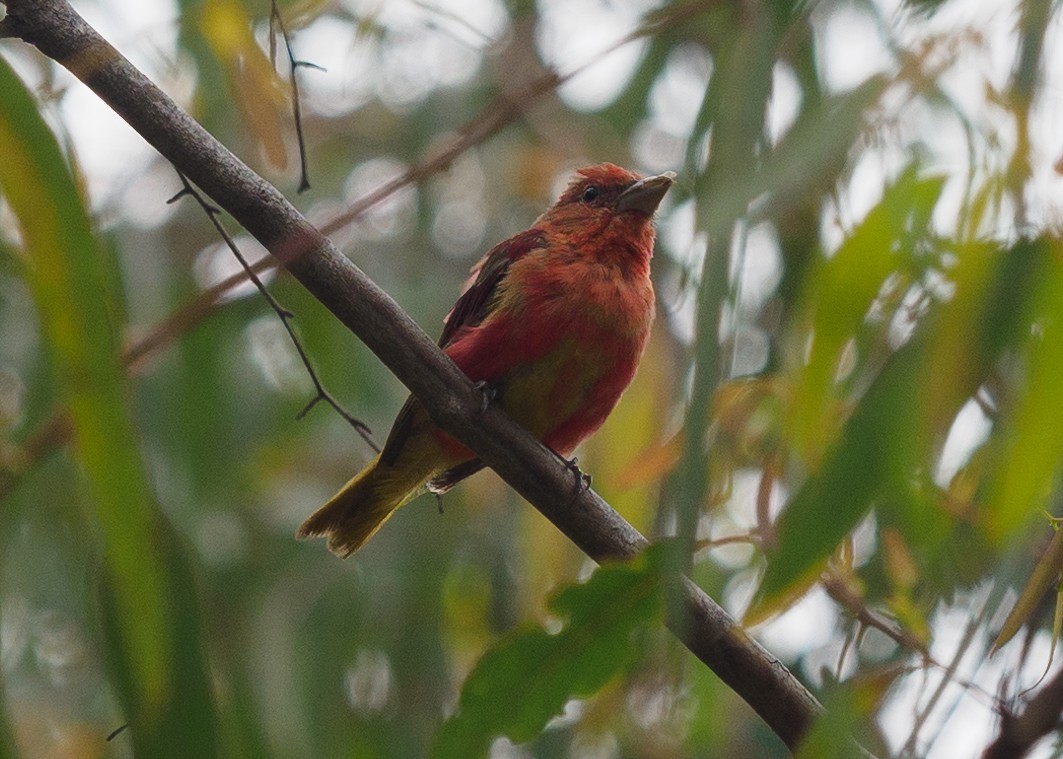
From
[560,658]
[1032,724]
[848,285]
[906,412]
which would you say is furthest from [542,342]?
[1032,724]

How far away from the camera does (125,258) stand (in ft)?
13.8

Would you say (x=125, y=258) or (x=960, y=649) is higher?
(x=125, y=258)

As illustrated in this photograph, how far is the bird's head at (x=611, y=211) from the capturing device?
12.9ft

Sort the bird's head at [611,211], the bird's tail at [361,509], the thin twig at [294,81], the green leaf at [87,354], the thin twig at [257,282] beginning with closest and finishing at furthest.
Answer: the green leaf at [87,354]
the thin twig at [257,282]
the thin twig at [294,81]
the bird's tail at [361,509]
the bird's head at [611,211]

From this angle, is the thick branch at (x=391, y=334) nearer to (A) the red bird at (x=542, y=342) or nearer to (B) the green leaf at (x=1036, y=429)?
(B) the green leaf at (x=1036, y=429)

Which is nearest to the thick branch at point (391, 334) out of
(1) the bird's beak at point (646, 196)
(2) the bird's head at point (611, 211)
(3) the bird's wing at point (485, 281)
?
(3) the bird's wing at point (485, 281)

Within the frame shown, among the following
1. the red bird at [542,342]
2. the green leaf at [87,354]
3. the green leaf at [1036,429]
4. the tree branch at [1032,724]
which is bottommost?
the tree branch at [1032,724]

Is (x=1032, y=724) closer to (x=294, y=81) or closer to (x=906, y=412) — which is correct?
(x=906, y=412)

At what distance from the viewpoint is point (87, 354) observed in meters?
1.88

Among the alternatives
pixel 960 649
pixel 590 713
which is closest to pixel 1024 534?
pixel 960 649

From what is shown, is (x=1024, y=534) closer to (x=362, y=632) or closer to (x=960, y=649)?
(x=960, y=649)

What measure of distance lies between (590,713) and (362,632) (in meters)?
0.78

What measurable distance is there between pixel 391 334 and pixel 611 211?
1.78 m

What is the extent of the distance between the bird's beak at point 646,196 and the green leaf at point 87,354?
7.51 feet
